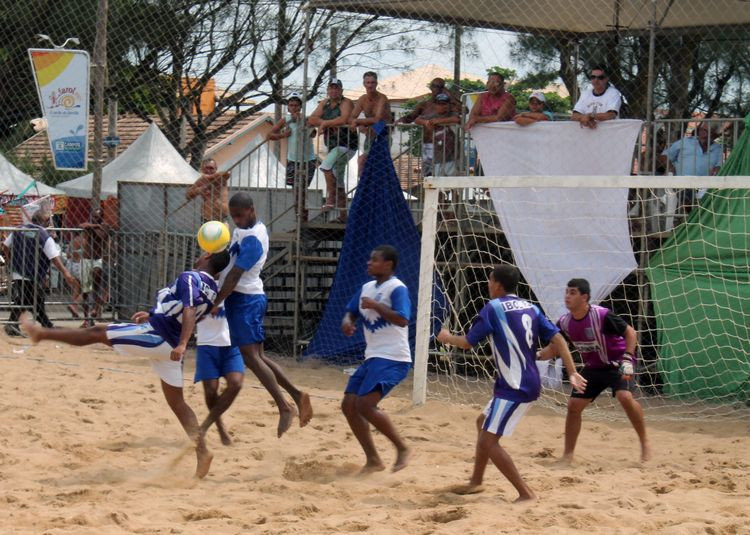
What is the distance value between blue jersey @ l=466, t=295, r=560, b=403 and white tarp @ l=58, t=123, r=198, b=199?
14.2 meters

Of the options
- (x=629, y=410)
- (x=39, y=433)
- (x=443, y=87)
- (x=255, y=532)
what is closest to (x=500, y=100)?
(x=443, y=87)

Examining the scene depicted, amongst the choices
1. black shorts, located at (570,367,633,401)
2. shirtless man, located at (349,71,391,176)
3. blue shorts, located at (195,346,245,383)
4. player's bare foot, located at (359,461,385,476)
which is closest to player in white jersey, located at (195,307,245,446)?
blue shorts, located at (195,346,245,383)

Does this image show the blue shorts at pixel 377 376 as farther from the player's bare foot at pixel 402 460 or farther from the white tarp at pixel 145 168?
the white tarp at pixel 145 168

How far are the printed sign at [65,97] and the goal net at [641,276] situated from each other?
6624 mm

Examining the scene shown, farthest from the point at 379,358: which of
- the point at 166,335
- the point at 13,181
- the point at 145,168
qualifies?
the point at 13,181

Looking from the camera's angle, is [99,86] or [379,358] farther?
[99,86]

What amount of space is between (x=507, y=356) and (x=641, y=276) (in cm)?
519

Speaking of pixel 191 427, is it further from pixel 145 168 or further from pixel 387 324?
pixel 145 168

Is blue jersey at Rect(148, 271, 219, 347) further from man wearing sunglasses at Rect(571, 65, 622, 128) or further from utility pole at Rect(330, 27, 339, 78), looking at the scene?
utility pole at Rect(330, 27, 339, 78)

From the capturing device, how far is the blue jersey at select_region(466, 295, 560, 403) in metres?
6.59

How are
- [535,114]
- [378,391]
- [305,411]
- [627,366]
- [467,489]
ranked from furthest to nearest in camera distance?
[535,114] → [305,411] → [627,366] → [378,391] → [467,489]

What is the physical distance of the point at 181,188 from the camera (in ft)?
51.9

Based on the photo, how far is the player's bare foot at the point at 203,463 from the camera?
23.4 feet

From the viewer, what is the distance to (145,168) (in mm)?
20219
